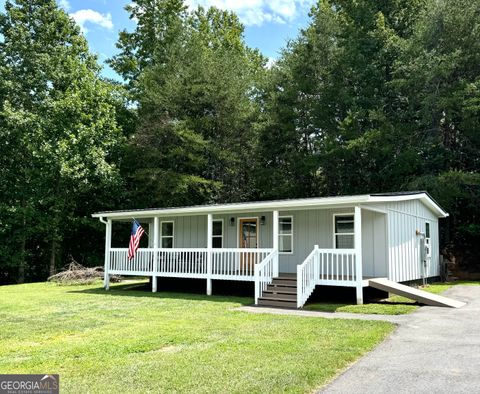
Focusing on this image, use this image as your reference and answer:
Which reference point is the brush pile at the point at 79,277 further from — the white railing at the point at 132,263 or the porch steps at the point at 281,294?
the porch steps at the point at 281,294

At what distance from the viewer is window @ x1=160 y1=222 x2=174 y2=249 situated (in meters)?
17.1

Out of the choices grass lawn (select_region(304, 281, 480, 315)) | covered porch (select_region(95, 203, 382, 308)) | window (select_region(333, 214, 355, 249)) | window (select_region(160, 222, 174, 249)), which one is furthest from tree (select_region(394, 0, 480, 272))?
window (select_region(160, 222, 174, 249))

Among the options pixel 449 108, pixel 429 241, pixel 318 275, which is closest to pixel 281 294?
pixel 318 275

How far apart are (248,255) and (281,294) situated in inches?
111

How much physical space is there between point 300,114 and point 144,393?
2201 cm

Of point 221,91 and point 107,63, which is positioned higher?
point 107,63

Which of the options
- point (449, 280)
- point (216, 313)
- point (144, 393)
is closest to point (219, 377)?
point (144, 393)

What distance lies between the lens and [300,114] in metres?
25.0

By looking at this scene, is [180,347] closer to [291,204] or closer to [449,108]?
[291,204]

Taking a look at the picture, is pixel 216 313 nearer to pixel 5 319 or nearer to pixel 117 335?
pixel 117 335

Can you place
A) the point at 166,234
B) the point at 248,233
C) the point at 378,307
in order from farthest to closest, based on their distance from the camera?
1. the point at 166,234
2. the point at 248,233
3. the point at 378,307

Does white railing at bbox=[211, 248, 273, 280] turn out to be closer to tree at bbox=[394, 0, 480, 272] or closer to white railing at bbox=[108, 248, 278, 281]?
white railing at bbox=[108, 248, 278, 281]

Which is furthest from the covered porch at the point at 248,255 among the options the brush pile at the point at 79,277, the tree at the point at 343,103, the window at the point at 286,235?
the tree at the point at 343,103

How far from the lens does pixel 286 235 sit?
564 inches
